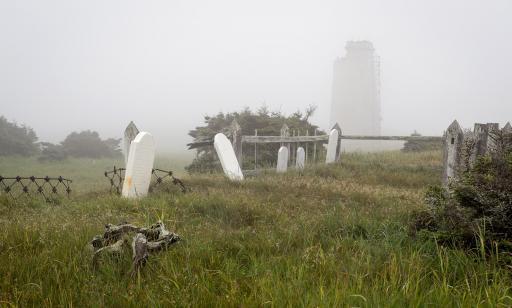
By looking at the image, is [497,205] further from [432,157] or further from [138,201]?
[432,157]

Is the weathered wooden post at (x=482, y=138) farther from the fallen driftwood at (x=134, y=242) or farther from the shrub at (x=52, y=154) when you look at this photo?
the shrub at (x=52, y=154)

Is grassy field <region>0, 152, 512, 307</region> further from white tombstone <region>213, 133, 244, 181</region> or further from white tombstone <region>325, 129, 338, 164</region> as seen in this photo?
white tombstone <region>325, 129, 338, 164</region>

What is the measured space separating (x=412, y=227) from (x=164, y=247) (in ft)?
8.17

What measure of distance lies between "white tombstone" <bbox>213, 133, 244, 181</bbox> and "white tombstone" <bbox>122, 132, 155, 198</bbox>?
266 cm

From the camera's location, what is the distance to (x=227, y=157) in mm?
10266

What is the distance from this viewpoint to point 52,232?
3977 millimetres

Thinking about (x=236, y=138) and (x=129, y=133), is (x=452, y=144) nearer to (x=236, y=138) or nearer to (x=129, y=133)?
(x=236, y=138)

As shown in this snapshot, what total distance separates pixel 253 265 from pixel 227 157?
23.8 ft

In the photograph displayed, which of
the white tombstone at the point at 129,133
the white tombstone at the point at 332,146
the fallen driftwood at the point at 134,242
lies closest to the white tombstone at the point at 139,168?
the white tombstone at the point at 129,133

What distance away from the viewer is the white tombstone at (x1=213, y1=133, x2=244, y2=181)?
10.0 m

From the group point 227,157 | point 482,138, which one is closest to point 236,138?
point 227,157

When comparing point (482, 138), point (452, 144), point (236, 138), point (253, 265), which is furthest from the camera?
point (236, 138)

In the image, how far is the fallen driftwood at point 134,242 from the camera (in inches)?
121

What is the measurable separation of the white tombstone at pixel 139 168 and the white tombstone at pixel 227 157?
266 centimetres
